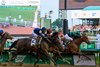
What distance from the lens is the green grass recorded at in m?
30.7

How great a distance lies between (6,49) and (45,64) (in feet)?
6.89

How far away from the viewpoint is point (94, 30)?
23938 mm

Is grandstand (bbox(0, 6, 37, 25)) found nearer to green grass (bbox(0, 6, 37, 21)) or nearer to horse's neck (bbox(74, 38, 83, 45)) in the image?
green grass (bbox(0, 6, 37, 21))

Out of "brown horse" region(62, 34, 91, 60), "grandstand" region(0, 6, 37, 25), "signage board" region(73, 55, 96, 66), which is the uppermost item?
"grandstand" region(0, 6, 37, 25)

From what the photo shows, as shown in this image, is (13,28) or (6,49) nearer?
(6,49)

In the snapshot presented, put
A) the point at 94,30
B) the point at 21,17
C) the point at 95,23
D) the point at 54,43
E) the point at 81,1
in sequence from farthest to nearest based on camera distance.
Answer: the point at 81,1, the point at 21,17, the point at 95,23, the point at 94,30, the point at 54,43

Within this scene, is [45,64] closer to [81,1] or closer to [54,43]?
[54,43]

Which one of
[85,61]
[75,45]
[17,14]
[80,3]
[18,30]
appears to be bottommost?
[85,61]

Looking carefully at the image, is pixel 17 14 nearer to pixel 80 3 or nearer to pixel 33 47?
pixel 80 3

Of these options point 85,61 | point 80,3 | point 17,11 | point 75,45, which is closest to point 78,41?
point 75,45

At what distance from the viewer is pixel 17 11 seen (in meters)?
31.1

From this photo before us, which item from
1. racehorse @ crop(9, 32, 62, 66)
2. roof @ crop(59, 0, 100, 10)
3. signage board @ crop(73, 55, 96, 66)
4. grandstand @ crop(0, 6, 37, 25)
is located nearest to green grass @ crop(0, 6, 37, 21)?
grandstand @ crop(0, 6, 37, 25)

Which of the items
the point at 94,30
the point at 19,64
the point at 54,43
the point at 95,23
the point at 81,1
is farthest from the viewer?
the point at 81,1

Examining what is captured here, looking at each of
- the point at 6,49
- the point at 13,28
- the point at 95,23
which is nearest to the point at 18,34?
the point at 13,28
